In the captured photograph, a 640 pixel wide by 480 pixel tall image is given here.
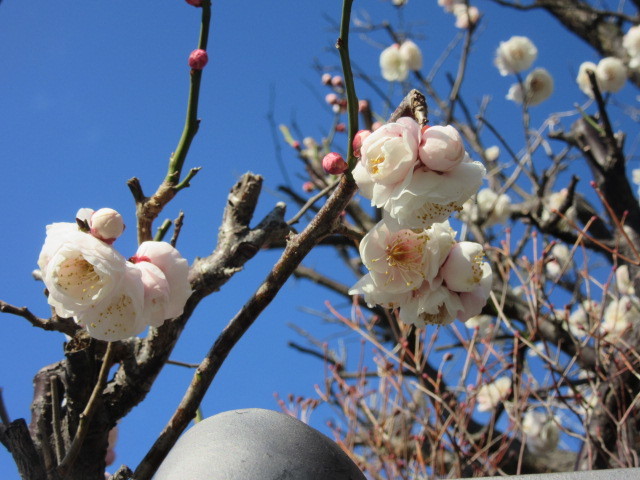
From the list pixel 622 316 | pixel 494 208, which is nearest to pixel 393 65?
pixel 494 208

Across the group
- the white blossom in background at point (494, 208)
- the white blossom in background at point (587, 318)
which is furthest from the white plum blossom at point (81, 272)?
the white blossom in background at point (494, 208)

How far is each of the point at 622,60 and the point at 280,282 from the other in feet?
14.1

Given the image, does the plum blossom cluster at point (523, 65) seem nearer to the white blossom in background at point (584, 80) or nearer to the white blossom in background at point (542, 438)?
the white blossom in background at point (584, 80)

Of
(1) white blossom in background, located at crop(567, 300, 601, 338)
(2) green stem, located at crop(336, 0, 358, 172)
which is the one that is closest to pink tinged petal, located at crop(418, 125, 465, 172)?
(2) green stem, located at crop(336, 0, 358, 172)

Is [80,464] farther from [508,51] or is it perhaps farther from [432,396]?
[508,51]

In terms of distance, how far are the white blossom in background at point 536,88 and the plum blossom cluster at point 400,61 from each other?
716 mm

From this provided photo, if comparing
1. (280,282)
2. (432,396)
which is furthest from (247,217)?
(432,396)

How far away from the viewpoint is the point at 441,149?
811 millimetres

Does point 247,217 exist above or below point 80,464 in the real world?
above

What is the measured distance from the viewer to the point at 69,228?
95 centimetres

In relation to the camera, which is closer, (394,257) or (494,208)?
(394,257)

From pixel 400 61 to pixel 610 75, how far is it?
4.80ft

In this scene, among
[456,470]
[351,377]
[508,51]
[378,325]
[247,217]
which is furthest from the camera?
[508,51]

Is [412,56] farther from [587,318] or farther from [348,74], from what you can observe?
[348,74]
